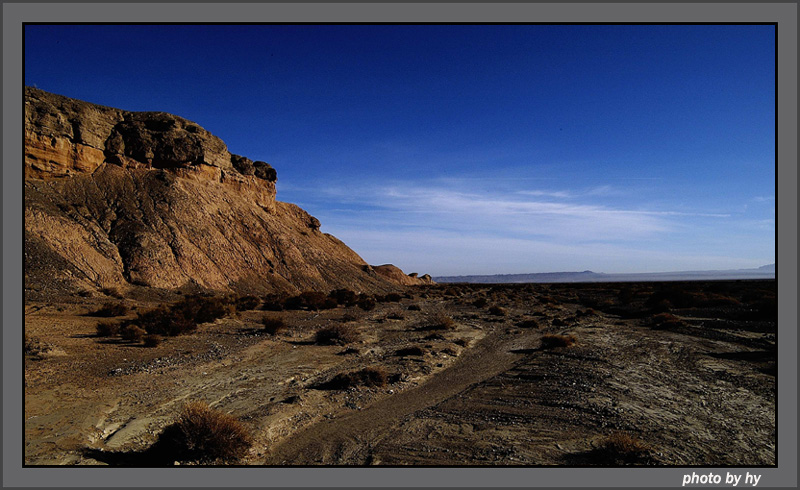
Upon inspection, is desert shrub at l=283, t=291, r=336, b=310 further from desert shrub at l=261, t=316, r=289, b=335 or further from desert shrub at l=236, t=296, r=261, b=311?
desert shrub at l=261, t=316, r=289, b=335

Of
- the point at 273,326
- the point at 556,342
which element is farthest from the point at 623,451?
the point at 273,326

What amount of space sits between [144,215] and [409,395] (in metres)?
37.0

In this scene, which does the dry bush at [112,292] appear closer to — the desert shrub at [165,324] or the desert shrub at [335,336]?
the desert shrub at [165,324]

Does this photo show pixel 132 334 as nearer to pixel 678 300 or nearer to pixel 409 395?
pixel 409 395

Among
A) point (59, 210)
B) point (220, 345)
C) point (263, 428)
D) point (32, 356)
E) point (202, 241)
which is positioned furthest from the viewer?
point (202, 241)

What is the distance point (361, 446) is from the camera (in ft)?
22.5

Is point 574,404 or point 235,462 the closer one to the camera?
point 235,462

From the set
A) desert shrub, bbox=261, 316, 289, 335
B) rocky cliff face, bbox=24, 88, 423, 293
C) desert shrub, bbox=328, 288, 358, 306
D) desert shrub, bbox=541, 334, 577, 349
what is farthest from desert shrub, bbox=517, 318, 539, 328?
rocky cliff face, bbox=24, 88, 423, 293

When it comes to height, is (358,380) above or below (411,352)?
above

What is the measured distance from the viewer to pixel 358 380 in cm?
1058

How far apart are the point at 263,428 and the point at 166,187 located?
1630 inches

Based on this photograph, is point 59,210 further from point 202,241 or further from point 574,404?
point 574,404

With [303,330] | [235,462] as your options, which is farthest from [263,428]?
[303,330]

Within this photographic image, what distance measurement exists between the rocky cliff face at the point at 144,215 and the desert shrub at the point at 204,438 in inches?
952
